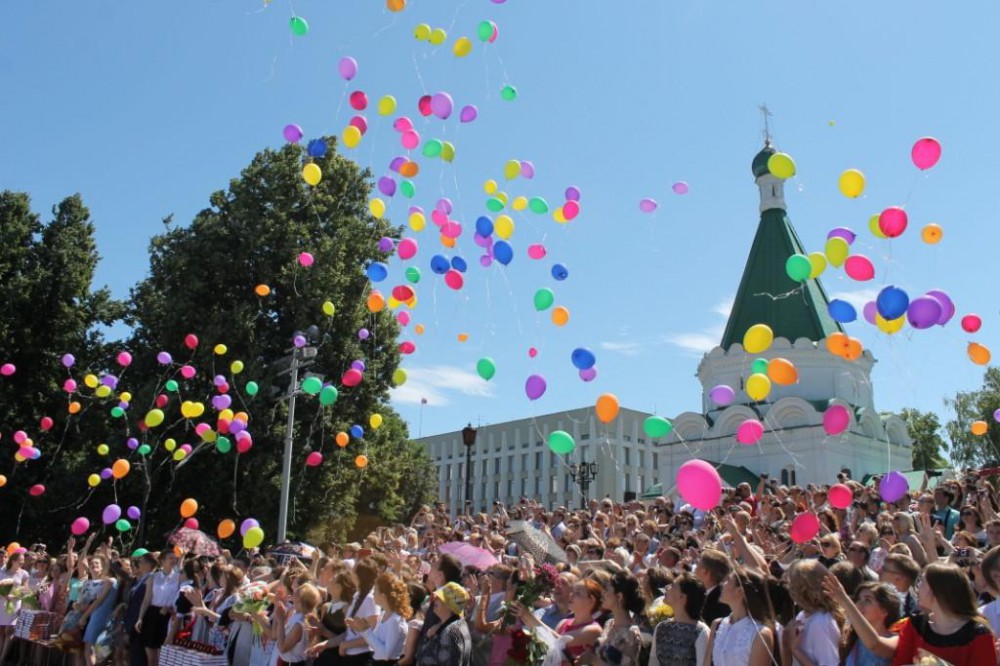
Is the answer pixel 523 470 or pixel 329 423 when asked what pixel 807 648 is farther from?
pixel 523 470

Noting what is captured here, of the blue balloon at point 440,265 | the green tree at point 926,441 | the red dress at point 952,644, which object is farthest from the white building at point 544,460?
the red dress at point 952,644

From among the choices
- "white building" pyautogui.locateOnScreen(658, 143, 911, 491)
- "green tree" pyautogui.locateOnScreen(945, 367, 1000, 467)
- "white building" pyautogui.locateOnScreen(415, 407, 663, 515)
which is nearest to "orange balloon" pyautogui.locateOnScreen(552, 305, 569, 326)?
"white building" pyautogui.locateOnScreen(658, 143, 911, 491)

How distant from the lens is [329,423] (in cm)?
2238

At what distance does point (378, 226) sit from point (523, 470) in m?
49.9

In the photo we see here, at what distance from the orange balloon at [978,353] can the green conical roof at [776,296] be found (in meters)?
25.0

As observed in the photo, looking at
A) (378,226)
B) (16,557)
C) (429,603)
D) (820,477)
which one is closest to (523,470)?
(820,477)

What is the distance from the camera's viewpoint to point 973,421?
41.4 m

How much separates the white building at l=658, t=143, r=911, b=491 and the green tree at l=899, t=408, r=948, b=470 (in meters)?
13.4

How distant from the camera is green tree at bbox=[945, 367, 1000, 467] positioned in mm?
41125

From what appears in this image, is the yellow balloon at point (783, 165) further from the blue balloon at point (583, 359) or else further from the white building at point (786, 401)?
the white building at point (786, 401)

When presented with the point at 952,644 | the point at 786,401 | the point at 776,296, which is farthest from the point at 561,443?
the point at 776,296

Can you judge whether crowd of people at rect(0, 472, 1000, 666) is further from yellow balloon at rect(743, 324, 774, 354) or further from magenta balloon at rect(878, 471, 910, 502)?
yellow balloon at rect(743, 324, 774, 354)

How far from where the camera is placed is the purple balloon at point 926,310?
8414 mm

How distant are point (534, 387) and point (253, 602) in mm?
4555
